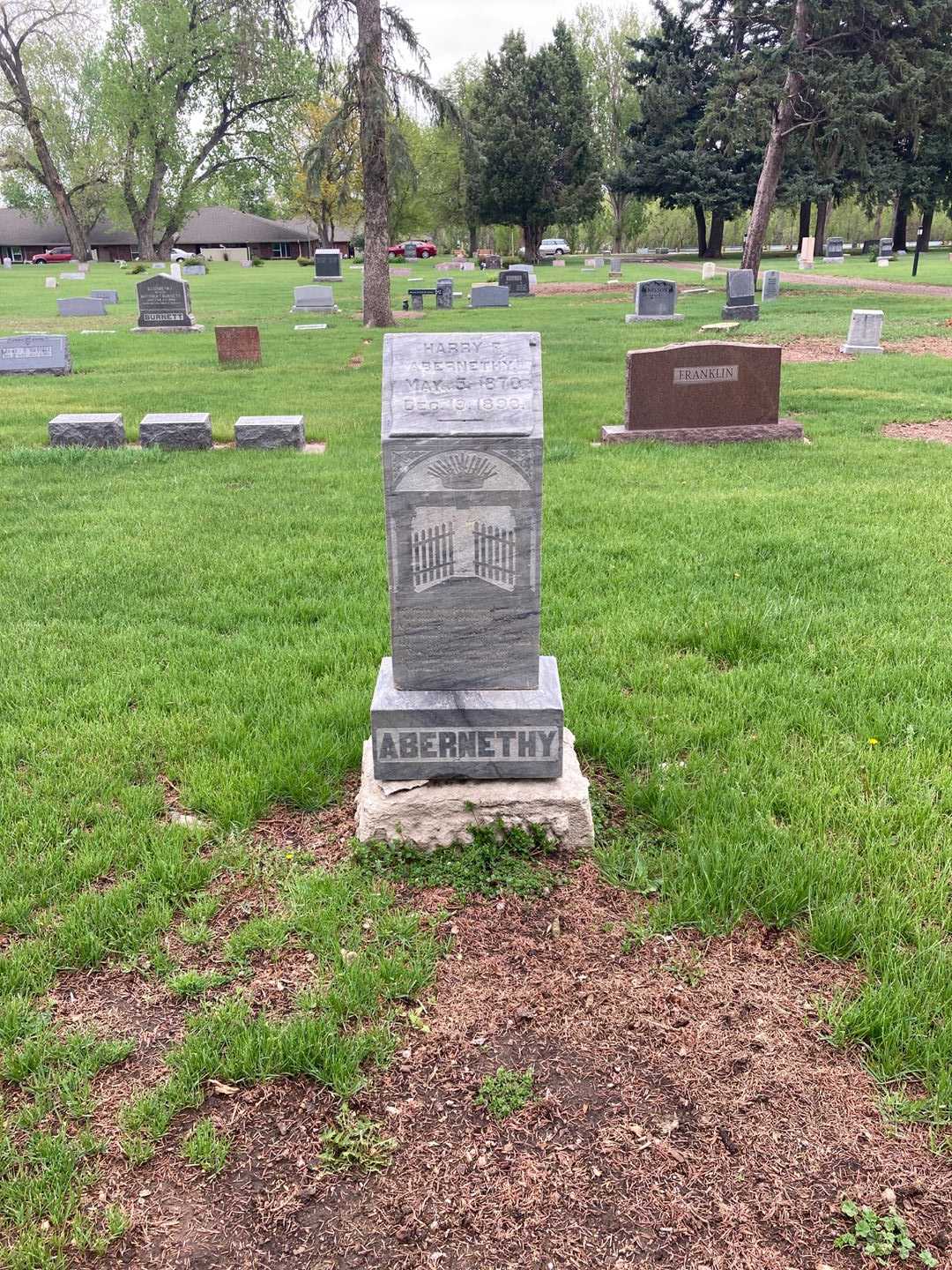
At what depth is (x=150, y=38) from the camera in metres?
42.9

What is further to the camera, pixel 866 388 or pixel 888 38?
pixel 888 38

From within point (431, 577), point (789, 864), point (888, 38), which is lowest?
point (789, 864)

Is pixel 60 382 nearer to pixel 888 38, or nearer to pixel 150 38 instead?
pixel 888 38

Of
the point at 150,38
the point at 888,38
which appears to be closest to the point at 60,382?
the point at 888,38

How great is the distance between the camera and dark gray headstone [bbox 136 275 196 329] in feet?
79.8

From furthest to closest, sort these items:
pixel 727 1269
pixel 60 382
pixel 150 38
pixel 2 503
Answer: pixel 150 38 < pixel 60 382 < pixel 2 503 < pixel 727 1269

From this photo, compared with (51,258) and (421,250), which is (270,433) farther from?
(51,258)

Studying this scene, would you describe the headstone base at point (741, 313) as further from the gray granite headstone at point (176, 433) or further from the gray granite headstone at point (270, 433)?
the gray granite headstone at point (176, 433)

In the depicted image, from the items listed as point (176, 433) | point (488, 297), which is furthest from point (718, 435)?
point (488, 297)

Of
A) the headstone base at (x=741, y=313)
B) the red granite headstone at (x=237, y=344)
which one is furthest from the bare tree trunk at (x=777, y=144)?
the red granite headstone at (x=237, y=344)

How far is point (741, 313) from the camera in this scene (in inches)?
931

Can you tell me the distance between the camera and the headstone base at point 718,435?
10.6 metres

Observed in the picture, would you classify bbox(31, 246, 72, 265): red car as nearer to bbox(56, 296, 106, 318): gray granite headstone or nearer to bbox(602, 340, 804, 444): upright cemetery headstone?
bbox(56, 296, 106, 318): gray granite headstone

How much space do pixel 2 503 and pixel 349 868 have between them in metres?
6.58
